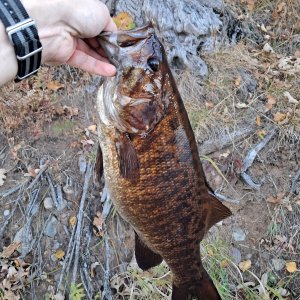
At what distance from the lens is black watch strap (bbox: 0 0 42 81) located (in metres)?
1.87

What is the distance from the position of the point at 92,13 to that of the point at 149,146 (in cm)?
62

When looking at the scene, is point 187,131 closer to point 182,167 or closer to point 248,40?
point 182,167

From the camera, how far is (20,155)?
12.7 ft

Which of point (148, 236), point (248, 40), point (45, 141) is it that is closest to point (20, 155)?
point (45, 141)

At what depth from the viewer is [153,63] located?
83.7 inches

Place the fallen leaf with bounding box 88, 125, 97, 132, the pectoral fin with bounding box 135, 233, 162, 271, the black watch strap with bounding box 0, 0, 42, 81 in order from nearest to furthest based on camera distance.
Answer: the black watch strap with bounding box 0, 0, 42, 81, the pectoral fin with bounding box 135, 233, 162, 271, the fallen leaf with bounding box 88, 125, 97, 132

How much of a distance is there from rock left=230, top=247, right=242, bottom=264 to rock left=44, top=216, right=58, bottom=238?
1411 millimetres

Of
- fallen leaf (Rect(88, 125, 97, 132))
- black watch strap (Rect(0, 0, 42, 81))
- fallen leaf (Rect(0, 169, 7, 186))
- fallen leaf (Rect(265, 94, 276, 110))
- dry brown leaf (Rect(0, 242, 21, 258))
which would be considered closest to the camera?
black watch strap (Rect(0, 0, 42, 81))

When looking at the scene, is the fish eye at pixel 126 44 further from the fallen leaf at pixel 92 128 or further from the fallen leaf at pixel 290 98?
the fallen leaf at pixel 290 98

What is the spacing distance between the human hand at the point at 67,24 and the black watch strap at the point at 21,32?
0.27ft

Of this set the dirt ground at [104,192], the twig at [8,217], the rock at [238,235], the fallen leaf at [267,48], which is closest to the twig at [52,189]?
the dirt ground at [104,192]

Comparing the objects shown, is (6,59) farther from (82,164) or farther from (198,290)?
(82,164)

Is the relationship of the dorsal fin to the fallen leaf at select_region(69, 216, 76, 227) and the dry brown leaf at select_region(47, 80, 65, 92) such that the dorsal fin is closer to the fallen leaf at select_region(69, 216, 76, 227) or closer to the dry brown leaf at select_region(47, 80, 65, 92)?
the fallen leaf at select_region(69, 216, 76, 227)

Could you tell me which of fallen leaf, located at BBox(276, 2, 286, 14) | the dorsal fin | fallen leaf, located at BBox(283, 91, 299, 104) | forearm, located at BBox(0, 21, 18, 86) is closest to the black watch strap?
forearm, located at BBox(0, 21, 18, 86)
